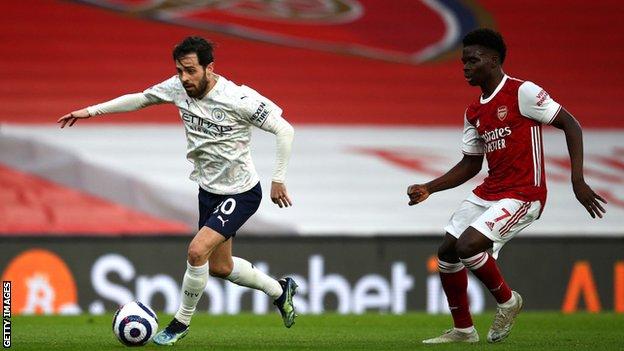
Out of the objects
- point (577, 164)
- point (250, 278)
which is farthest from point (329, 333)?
point (577, 164)

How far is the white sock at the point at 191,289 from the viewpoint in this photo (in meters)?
7.75

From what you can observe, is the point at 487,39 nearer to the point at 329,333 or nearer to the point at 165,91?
the point at 165,91

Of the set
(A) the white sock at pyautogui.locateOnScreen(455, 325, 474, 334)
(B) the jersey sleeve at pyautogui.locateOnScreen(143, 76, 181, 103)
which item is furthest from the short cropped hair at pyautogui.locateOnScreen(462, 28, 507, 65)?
(B) the jersey sleeve at pyautogui.locateOnScreen(143, 76, 181, 103)

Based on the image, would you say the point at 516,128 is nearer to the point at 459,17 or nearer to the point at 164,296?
the point at 164,296

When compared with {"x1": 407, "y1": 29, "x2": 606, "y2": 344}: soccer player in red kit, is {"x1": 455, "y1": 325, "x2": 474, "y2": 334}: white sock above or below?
below

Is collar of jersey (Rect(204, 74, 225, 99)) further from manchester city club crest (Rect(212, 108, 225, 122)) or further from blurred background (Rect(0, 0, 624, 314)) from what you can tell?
blurred background (Rect(0, 0, 624, 314))

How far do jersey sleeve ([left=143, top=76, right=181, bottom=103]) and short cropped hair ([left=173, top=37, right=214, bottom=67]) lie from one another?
33 cm

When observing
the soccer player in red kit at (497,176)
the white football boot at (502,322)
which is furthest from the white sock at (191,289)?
the white football boot at (502,322)

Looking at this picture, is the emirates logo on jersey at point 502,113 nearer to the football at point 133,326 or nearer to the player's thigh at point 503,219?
the player's thigh at point 503,219

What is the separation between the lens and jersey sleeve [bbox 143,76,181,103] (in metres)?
8.02

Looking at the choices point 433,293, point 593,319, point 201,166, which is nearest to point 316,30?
point 433,293

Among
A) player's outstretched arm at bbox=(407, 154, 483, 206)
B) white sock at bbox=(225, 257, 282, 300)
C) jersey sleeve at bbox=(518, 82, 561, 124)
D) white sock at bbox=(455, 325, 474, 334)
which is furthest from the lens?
white sock at bbox=(225, 257, 282, 300)

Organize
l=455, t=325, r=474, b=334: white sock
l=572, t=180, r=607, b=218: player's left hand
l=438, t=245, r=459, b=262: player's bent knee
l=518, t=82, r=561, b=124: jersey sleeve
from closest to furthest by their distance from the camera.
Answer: l=572, t=180, r=607, b=218: player's left hand < l=518, t=82, r=561, b=124: jersey sleeve < l=438, t=245, r=459, b=262: player's bent knee < l=455, t=325, r=474, b=334: white sock

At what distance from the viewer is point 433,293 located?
1319 centimetres
